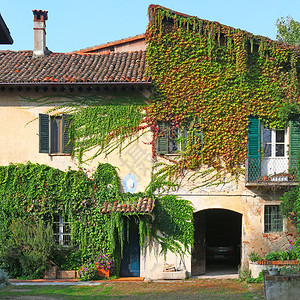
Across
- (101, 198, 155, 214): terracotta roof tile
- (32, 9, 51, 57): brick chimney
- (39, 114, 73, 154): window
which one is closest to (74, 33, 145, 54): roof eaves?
(32, 9, 51, 57): brick chimney

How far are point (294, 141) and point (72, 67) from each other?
28.9 ft

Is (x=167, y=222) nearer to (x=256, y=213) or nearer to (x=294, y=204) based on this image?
(x=256, y=213)

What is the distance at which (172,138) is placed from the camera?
757 inches

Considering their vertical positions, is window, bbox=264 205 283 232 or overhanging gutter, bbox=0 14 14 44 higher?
overhanging gutter, bbox=0 14 14 44

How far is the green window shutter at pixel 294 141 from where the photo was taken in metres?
18.7

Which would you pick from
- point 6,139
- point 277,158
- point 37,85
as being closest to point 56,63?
point 37,85

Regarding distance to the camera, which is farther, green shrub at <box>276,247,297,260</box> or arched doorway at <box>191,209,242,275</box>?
arched doorway at <box>191,209,242,275</box>

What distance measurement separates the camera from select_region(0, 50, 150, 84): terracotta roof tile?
63.0 feet

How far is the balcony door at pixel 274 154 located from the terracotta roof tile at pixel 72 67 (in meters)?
4.86

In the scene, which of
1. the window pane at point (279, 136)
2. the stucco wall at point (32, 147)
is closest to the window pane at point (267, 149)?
the window pane at point (279, 136)

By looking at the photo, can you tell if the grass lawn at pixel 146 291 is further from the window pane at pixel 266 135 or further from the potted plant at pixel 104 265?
the window pane at pixel 266 135

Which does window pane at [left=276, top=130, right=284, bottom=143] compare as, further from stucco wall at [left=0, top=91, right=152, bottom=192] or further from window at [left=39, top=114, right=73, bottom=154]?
window at [left=39, top=114, right=73, bottom=154]

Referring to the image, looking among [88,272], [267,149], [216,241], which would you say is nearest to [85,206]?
[88,272]

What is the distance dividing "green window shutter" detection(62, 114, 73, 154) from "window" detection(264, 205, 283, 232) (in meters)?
7.46
